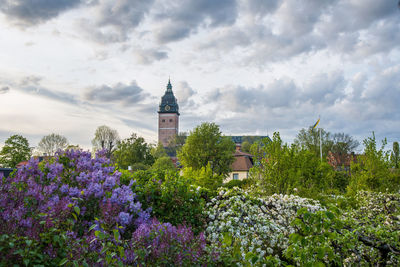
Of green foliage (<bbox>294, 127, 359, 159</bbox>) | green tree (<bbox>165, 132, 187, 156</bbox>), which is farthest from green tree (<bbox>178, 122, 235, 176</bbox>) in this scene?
green tree (<bbox>165, 132, 187, 156</bbox>)

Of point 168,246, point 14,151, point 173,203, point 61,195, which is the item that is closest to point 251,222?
point 173,203

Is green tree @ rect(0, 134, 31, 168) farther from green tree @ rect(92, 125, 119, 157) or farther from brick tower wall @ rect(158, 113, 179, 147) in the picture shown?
brick tower wall @ rect(158, 113, 179, 147)

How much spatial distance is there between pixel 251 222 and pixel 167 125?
400 ft

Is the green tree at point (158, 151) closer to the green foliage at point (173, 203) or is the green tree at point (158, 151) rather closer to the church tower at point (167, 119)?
the green foliage at point (173, 203)

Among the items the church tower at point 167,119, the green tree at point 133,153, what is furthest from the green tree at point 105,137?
the church tower at point 167,119

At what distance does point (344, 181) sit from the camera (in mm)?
23422

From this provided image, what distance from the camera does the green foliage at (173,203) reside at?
16.7 feet

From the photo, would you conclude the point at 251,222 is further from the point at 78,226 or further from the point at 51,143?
the point at 51,143

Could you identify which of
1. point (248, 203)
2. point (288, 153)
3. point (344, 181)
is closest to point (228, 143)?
point (344, 181)

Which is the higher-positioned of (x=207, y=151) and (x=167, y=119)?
(x=167, y=119)

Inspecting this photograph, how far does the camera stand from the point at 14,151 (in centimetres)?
3831

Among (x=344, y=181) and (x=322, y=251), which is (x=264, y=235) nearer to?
(x=322, y=251)

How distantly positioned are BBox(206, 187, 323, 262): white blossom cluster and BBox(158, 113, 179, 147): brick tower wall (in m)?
119

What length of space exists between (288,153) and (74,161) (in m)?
7.72
